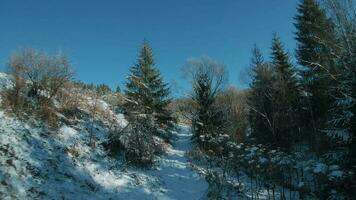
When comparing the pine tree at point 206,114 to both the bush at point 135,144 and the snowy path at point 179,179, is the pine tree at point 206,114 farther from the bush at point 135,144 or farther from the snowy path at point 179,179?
the bush at point 135,144

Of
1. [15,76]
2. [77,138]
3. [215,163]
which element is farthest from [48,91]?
[215,163]

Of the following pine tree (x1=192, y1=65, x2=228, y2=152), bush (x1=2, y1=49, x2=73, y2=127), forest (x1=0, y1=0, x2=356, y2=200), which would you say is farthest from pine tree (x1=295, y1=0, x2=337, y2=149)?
bush (x1=2, y1=49, x2=73, y2=127)

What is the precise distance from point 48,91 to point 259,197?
432 inches

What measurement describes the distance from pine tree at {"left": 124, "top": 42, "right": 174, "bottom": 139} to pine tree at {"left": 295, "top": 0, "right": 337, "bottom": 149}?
Answer: 356 inches

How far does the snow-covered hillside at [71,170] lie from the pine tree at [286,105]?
6.88 meters

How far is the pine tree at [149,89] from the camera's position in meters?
22.4

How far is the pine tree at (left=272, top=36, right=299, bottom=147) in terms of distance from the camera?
20.9m

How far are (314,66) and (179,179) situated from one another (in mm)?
11553

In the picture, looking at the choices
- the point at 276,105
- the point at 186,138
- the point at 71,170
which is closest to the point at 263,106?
the point at 276,105

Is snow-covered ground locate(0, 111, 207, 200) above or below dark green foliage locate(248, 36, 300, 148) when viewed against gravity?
below

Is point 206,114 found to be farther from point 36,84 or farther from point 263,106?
point 36,84

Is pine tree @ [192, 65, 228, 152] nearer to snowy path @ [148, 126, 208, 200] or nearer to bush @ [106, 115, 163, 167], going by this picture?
snowy path @ [148, 126, 208, 200]

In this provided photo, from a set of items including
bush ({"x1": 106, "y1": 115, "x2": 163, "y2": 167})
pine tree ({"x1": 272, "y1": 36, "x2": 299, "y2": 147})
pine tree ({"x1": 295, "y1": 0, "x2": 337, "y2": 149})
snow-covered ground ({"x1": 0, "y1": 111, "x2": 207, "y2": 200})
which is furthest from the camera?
pine tree ({"x1": 272, "y1": 36, "x2": 299, "y2": 147})

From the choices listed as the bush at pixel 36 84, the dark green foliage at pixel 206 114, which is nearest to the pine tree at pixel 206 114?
the dark green foliage at pixel 206 114
